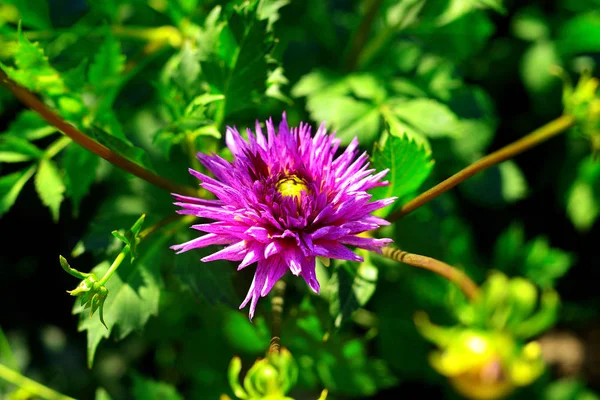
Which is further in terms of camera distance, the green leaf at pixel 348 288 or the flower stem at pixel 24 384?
the flower stem at pixel 24 384

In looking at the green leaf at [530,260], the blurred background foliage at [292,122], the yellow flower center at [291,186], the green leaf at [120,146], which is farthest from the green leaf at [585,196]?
the green leaf at [120,146]

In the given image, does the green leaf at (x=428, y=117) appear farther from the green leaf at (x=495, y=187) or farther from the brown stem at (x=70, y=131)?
the brown stem at (x=70, y=131)

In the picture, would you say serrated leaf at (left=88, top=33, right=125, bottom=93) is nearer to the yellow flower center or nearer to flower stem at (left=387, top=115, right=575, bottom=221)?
the yellow flower center

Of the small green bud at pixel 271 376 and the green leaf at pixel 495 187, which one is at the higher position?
the green leaf at pixel 495 187

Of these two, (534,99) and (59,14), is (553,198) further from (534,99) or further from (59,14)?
(59,14)

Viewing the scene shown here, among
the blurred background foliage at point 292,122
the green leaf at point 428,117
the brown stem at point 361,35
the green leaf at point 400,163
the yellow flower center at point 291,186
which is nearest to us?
the yellow flower center at point 291,186

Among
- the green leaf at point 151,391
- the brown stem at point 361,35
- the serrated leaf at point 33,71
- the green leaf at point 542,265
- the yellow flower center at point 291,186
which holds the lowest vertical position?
the green leaf at point 151,391
